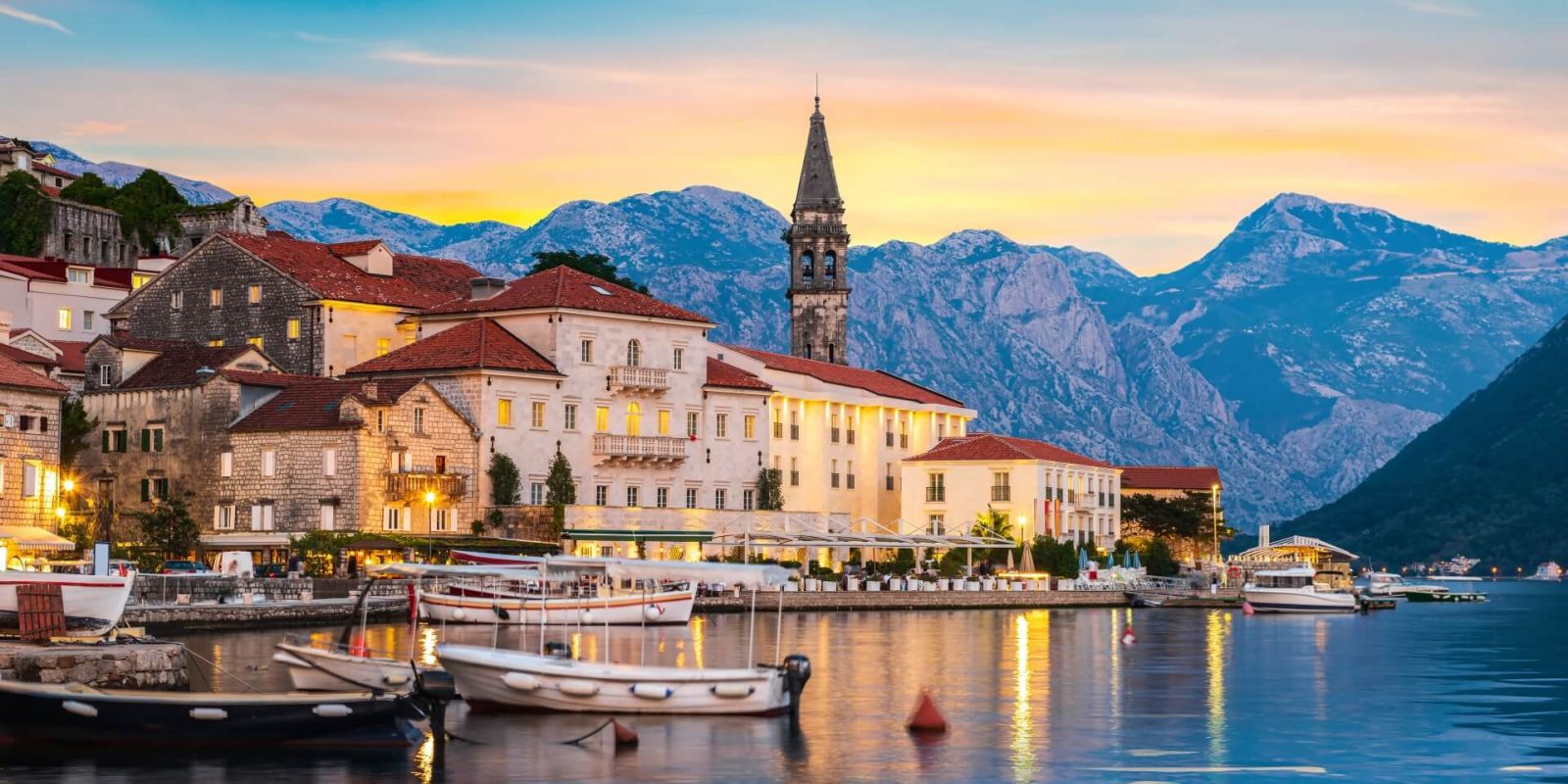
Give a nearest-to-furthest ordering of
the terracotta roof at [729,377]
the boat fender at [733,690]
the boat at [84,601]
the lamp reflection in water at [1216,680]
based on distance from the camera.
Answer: the lamp reflection in water at [1216,680] < the boat fender at [733,690] < the boat at [84,601] < the terracotta roof at [729,377]

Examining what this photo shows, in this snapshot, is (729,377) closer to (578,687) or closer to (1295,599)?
(1295,599)

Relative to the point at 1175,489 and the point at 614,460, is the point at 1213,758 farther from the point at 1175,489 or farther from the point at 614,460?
the point at 1175,489

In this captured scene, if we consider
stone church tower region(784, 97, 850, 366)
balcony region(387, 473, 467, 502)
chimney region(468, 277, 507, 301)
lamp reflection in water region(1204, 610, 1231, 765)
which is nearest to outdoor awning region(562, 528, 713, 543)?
balcony region(387, 473, 467, 502)

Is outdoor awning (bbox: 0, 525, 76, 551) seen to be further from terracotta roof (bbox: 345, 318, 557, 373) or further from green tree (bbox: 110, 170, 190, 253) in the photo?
green tree (bbox: 110, 170, 190, 253)

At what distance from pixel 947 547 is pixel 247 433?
42.8 m

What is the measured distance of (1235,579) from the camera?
511 ft

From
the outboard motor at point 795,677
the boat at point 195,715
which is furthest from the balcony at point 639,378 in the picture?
the boat at point 195,715

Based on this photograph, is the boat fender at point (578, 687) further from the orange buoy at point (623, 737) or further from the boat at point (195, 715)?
the boat at point (195, 715)

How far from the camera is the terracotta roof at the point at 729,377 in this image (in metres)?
120

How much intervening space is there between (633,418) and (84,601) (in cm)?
6172

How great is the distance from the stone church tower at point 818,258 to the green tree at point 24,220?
163ft

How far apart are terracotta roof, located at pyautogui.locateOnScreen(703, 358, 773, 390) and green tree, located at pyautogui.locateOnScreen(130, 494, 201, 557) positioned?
2909cm

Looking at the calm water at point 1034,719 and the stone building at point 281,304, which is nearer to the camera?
the calm water at point 1034,719

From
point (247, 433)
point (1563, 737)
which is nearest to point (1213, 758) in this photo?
point (1563, 737)
